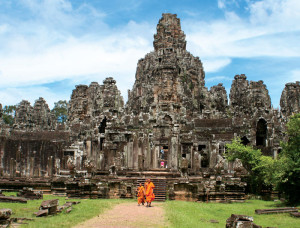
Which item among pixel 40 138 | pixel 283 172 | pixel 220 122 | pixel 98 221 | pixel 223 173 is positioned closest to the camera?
pixel 98 221

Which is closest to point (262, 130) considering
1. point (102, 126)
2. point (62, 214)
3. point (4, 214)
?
point (102, 126)

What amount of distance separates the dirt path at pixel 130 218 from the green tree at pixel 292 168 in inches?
253

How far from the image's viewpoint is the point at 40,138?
1596 inches

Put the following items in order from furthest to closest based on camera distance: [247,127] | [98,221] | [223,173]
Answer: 1. [247,127]
2. [223,173]
3. [98,221]

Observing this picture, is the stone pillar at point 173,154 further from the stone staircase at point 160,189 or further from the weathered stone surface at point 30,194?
the weathered stone surface at point 30,194

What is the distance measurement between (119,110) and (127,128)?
4987 millimetres

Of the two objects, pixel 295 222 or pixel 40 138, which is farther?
pixel 40 138

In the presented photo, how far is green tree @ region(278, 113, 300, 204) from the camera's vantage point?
17688mm

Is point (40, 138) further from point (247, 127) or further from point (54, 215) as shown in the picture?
point (54, 215)

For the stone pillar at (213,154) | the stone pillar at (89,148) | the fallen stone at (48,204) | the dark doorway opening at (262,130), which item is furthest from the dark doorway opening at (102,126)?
the fallen stone at (48,204)

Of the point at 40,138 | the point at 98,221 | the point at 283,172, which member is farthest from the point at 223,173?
the point at 40,138

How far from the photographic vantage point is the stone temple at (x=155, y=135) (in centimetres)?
2173

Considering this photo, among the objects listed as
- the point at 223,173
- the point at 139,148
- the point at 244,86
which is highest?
the point at 244,86

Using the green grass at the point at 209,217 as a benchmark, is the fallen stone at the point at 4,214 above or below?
above
